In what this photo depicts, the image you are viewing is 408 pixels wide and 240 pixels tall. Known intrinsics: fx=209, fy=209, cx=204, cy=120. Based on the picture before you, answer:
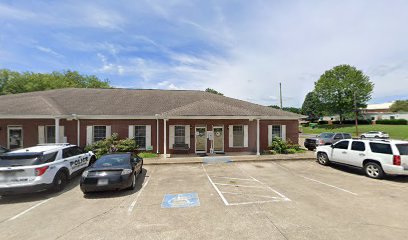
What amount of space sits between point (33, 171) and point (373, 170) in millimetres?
13918

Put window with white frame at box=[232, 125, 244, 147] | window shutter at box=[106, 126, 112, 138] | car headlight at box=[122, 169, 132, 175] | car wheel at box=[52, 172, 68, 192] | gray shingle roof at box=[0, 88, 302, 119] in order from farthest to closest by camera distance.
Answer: window with white frame at box=[232, 125, 244, 147] < window shutter at box=[106, 126, 112, 138] < gray shingle roof at box=[0, 88, 302, 119] < car wheel at box=[52, 172, 68, 192] < car headlight at box=[122, 169, 132, 175]

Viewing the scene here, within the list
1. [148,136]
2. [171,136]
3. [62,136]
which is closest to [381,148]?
[171,136]

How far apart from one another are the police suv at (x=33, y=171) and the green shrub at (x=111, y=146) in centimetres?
597

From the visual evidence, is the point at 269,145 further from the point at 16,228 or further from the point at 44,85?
the point at 44,85

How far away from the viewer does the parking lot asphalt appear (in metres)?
4.88

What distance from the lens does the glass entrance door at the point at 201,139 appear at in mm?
16250

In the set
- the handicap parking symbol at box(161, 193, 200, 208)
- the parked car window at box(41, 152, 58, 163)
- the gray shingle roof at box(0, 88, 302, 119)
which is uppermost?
the gray shingle roof at box(0, 88, 302, 119)

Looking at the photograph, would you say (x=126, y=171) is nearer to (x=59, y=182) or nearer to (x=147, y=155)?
(x=59, y=182)

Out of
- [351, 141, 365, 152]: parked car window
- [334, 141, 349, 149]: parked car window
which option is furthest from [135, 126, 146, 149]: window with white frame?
[351, 141, 365, 152]: parked car window

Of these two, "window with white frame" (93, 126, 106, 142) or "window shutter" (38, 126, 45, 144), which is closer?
"window shutter" (38, 126, 45, 144)

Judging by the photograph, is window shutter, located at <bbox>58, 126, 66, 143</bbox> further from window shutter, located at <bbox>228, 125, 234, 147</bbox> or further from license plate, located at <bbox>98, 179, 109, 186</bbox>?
window shutter, located at <bbox>228, 125, 234, 147</bbox>

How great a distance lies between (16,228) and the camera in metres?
5.23

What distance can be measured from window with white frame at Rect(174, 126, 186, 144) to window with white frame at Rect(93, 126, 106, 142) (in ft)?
17.7

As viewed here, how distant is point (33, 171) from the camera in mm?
7078
